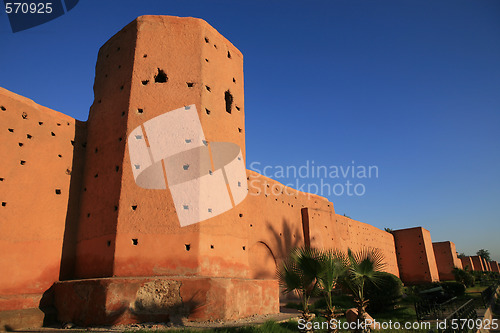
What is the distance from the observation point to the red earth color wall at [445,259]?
34312mm

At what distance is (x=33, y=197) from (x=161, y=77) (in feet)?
14.8

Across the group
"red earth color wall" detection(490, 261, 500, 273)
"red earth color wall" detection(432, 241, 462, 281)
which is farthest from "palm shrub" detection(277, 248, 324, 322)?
"red earth color wall" detection(490, 261, 500, 273)

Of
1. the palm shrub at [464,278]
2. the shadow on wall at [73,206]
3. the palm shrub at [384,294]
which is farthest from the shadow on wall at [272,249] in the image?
the palm shrub at [464,278]

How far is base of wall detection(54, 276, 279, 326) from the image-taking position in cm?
654

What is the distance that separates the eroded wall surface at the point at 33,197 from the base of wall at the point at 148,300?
1.01 m

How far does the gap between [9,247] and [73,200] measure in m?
1.92

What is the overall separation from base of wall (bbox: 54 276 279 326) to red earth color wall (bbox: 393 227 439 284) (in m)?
26.8

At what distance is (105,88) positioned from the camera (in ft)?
32.2

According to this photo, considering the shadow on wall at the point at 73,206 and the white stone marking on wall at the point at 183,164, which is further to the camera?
the shadow on wall at the point at 73,206

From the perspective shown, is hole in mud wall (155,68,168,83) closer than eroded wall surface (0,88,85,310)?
No

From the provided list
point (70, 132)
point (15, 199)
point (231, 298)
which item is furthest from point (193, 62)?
point (231, 298)

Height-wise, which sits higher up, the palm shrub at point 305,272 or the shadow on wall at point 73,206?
the shadow on wall at point 73,206

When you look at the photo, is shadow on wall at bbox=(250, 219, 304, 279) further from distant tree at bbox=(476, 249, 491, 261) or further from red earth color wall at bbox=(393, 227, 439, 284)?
distant tree at bbox=(476, 249, 491, 261)

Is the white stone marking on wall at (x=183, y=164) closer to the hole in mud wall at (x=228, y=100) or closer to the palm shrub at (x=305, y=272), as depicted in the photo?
the hole in mud wall at (x=228, y=100)
